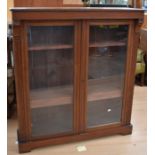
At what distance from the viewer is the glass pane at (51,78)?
1.95 meters

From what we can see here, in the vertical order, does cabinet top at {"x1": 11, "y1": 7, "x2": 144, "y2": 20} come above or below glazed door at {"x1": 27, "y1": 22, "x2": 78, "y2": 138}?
above

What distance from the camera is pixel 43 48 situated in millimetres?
1946

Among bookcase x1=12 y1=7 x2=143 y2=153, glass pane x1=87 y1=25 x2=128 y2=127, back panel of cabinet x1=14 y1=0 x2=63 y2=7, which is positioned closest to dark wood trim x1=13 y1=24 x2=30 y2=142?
bookcase x1=12 y1=7 x2=143 y2=153

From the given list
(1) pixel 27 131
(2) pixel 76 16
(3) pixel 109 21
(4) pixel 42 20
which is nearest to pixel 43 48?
(4) pixel 42 20

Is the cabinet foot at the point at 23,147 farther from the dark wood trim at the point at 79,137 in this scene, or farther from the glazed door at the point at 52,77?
the glazed door at the point at 52,77

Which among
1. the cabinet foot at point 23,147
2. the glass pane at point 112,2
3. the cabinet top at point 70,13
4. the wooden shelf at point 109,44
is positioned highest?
the glass pane at point 112,2

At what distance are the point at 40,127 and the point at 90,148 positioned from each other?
488 millimetres

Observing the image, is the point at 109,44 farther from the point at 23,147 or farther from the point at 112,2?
the point at 112,2

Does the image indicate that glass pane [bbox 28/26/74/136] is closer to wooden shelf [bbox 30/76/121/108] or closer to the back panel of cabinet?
wooden shelf [bbox 30/76/121/108]

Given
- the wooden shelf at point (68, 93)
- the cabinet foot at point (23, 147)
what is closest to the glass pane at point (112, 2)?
the wooden shelf at point (68, 93)

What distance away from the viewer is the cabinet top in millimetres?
1727

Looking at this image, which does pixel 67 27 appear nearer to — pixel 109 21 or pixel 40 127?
pixel 109 21

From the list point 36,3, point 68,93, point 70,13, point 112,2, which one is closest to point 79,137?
point 68,93
